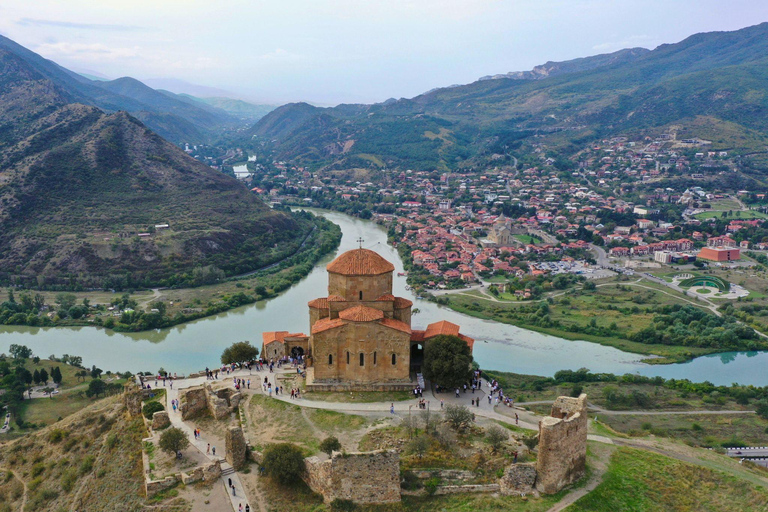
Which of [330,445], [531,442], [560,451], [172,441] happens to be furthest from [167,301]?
[560,451]

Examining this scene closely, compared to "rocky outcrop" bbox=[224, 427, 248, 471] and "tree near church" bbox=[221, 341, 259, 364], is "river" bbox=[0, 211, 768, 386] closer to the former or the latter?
"tree near church" bbox=[221, 341, 259, 364]

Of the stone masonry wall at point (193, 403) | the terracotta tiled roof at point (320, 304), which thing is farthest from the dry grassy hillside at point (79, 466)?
the terracotta tiled roof at point (320, 304)

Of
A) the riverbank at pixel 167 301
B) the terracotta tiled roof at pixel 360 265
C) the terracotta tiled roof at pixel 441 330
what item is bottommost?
the riverbank at pixel 167 301

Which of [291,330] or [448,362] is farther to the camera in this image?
[291,330]

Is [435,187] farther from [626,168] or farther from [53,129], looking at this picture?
[53,129]

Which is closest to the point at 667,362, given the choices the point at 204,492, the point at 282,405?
the point at 282,405

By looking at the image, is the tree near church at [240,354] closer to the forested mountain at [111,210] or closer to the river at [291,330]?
the river at [291,330]

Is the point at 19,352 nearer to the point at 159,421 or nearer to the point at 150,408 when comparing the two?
the point at 150,408
